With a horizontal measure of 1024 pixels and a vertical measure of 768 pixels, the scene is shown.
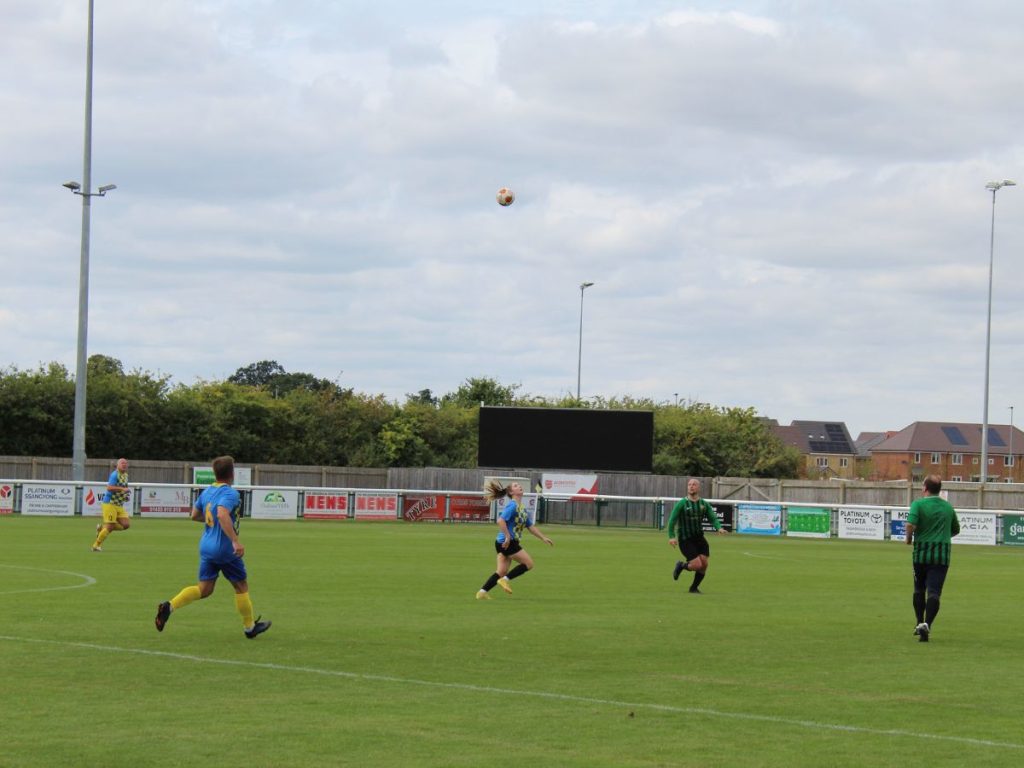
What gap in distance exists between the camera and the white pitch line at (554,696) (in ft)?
32.7

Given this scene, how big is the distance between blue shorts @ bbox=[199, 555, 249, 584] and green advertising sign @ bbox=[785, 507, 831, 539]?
1459 inches

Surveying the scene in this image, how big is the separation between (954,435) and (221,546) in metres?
157

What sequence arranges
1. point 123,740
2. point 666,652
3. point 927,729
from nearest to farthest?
point 123,740
point 927,729
point 666,652

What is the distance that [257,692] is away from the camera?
11.3 meters

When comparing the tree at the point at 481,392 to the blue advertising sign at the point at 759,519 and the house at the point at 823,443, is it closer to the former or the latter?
the blue advertising sign at the point at 759,519

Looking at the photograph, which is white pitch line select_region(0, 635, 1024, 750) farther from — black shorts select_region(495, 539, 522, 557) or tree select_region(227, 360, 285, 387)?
tree select_region(227, 360, 285, 387)

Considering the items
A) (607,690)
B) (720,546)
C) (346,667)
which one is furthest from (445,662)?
(720,546)

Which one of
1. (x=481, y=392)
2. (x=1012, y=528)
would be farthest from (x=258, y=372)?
(x=1012, y=528)

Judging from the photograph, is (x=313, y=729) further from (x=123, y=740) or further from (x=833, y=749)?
(x=833, y=749)

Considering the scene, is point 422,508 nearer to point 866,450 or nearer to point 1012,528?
point 1012,528

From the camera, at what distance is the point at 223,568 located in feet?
47.6

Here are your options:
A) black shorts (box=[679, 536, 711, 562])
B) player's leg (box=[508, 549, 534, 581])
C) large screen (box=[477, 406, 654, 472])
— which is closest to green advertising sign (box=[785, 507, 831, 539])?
large screen (box=[477, 406, 654, 472])

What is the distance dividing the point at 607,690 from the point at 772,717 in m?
1.64

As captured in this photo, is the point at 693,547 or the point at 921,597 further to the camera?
the point at 693,547
